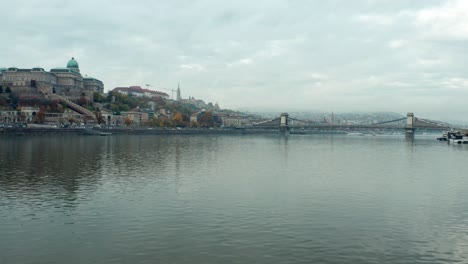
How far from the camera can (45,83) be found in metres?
120

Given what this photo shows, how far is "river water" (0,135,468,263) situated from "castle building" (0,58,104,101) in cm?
9444

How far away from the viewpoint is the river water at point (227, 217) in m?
12.4

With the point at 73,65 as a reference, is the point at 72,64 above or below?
above

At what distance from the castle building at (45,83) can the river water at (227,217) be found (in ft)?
310

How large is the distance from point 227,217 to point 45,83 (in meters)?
116

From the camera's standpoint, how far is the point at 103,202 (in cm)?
1873

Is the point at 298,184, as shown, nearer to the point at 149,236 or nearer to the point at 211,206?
the point at 211,206

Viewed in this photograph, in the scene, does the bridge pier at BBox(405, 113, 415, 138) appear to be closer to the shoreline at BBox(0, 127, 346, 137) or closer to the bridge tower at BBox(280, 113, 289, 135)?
the bridge tower at BBox(280, 113, 289, 135)

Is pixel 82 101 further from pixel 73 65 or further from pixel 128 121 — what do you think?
pixel 73 65

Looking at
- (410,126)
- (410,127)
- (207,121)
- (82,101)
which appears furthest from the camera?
(207,121)

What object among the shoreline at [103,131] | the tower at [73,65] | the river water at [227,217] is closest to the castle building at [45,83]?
the tower at [73,65]

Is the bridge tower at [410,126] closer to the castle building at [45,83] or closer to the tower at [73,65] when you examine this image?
the castle building at [45,83]

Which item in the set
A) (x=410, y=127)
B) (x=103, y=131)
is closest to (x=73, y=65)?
(x=103, y=131)

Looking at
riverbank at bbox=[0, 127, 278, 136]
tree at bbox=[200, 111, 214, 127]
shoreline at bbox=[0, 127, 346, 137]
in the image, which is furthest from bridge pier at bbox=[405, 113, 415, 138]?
tree at bbox=[200, 111, 214, 127]
